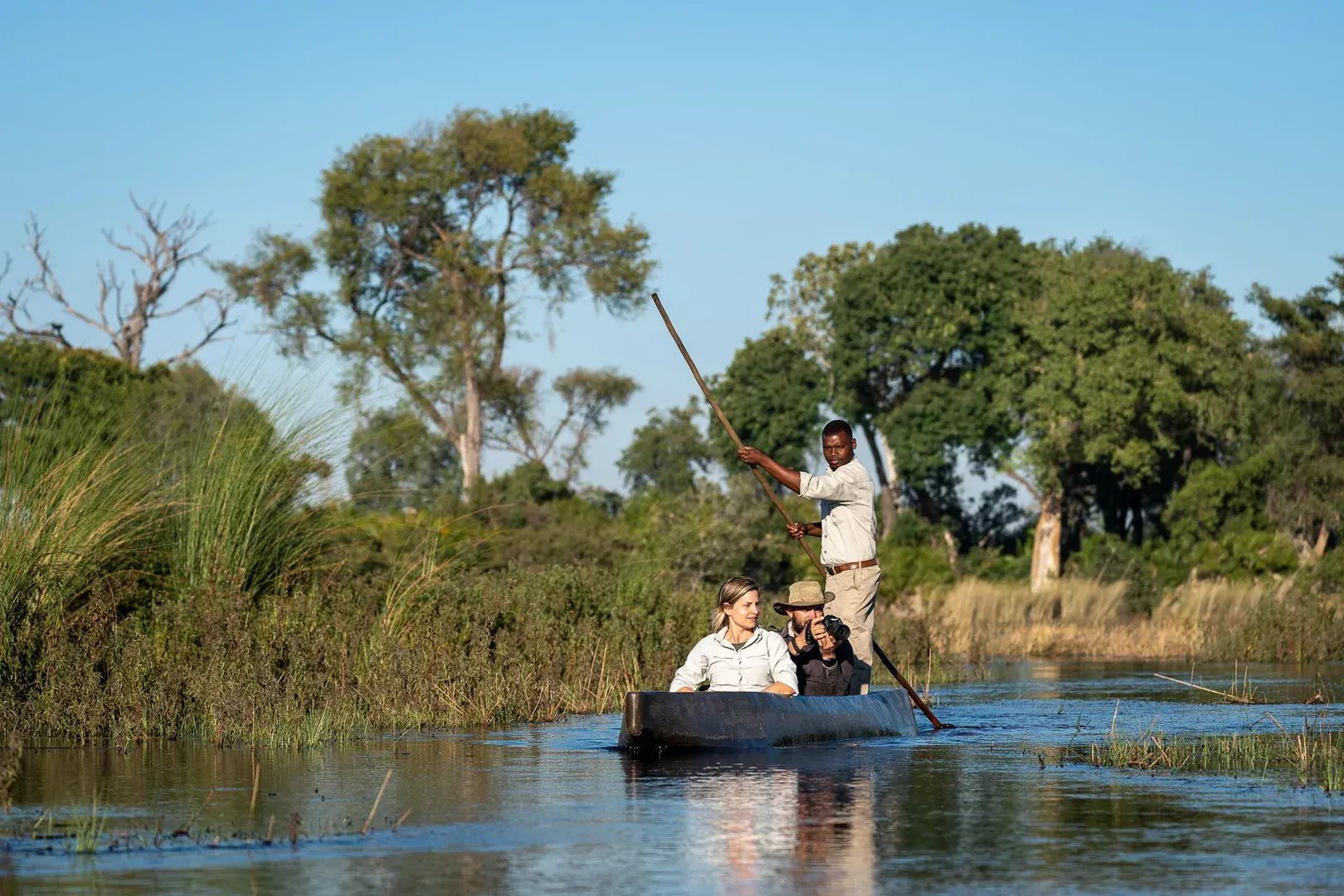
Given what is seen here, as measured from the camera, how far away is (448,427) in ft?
190

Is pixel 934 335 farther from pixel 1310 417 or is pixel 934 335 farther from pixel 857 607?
pixel 857 607

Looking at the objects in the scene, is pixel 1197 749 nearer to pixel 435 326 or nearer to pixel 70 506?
pixel 70 506

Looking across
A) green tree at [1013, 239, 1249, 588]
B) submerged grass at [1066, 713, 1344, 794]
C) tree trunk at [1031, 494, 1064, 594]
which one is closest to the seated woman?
submerged grass at [1066, 713, 1344, 794]

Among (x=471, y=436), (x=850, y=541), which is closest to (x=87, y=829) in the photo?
(x=850, y=541)

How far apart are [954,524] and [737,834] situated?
49893 mm

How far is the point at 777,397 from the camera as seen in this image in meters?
59.8

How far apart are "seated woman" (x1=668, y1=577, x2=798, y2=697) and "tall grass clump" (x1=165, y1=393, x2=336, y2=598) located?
437 centimetres

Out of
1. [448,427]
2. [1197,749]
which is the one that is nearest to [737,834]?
[1197,749]

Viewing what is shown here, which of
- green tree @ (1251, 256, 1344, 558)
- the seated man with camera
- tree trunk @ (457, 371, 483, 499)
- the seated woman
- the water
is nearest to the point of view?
the water

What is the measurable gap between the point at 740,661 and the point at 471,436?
44.7 metres

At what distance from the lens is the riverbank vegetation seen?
617 inches

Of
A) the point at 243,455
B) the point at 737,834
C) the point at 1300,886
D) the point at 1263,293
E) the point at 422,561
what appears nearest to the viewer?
the point at 1300,886

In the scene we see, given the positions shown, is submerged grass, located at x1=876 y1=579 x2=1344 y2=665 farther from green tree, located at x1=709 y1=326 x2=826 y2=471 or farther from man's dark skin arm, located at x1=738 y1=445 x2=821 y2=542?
green tree, located at x1=709 y1=326 x2=826 y2=471

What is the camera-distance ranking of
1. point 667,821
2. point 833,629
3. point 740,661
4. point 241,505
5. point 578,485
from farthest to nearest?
point 578,485
point 241,505
point 833,629
point 740,661
point 667,821
